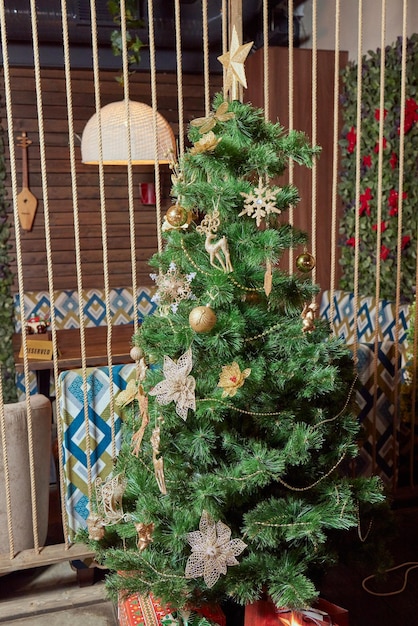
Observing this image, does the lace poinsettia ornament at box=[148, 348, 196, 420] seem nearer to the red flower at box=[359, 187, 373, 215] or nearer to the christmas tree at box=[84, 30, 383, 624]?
the christmas tree at box=[84, 30, 383, 624]

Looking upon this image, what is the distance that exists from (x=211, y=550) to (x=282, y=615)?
10.8 inches

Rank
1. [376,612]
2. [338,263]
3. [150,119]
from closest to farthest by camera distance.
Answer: [376,612], [150,119], [338,263]

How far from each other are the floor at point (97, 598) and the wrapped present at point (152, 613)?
0.35 metres

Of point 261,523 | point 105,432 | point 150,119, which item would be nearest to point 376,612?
point 261,523

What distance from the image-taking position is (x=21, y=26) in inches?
171

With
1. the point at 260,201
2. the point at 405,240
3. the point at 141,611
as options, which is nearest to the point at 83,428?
the point at 141,611

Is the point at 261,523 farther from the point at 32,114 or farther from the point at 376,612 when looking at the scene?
the point at 32,114

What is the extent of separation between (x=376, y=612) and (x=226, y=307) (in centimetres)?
128

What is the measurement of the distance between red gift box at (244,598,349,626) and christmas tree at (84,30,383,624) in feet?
0.18

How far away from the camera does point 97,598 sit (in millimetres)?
2297

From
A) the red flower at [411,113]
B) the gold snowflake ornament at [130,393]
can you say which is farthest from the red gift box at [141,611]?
the red flower at [411,113]

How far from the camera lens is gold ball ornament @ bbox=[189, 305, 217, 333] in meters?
1.44

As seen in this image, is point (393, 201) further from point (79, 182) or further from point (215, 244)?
point (215, 244)

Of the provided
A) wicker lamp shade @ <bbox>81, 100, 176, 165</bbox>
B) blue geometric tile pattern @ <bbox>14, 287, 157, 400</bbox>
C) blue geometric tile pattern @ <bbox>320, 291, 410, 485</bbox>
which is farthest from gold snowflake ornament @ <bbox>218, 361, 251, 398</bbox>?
blue geometric tile pattern @ <bbox>14, 287, 157, 400</bbox>
